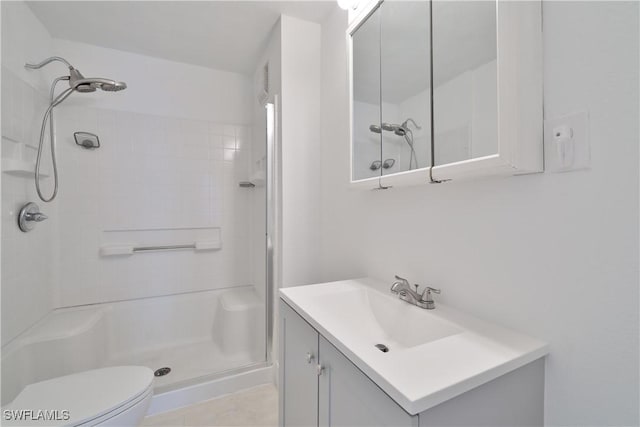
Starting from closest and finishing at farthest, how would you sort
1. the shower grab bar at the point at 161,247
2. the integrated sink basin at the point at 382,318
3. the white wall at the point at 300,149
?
the integrated sink basin at the point at 382,318 < the white wall at the point at 300,149 < the shower grab bar at the point at 161,247

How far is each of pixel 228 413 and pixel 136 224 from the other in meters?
1.52

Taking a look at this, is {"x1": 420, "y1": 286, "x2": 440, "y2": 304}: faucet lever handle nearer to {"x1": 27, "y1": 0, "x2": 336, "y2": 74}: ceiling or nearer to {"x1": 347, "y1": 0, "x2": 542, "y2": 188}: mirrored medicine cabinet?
{"x1": 347, "y1": 0, "x2": 542, "y2": 188}: mirrored medicine cabinet

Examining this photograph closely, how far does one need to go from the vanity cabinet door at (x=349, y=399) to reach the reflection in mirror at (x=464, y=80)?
62 centimetres

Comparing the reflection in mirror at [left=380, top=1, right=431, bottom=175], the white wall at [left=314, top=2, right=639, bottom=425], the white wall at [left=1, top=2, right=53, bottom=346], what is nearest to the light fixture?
the reflection in mirror at [left=380, top=1, right=431, bottom=175]

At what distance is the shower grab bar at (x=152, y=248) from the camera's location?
6.25ft

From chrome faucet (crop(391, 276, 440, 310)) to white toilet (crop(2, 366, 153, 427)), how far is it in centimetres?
111

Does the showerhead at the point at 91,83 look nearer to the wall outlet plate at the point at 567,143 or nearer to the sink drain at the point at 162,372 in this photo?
the sink drain at the point at 162,372

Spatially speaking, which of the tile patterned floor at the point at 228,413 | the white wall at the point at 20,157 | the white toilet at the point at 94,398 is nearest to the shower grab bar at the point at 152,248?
the white wall at the point at 20,157

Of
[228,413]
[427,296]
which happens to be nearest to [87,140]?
[228,413]

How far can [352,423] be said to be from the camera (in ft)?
2.01

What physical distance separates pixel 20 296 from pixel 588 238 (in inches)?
96.0

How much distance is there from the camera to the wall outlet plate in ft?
1.78

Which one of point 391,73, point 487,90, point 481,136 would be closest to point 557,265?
point 481,136

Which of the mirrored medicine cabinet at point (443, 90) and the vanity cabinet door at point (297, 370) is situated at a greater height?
the mirrored medicine cabinet at point (443, 90)
